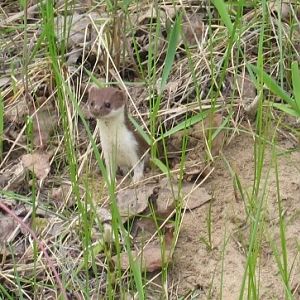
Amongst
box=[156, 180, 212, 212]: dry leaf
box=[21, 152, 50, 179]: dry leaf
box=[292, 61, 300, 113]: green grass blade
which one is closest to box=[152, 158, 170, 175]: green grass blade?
box=[156, 180, 212, 212]: dry leaf

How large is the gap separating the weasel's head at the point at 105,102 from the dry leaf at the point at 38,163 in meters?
0.28

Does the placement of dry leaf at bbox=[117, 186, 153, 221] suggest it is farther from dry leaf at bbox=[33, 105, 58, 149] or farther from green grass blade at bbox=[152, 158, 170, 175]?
dry leaf at bbox=[33, 105, 58, 149]

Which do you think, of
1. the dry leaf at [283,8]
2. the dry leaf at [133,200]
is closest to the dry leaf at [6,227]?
the dry leaf at [133,200]

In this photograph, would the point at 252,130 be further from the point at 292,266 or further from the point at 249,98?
the point at 292,266

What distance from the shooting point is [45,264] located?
339 centimetres

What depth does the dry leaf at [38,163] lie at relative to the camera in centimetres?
388

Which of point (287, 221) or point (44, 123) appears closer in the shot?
point (287, 221)

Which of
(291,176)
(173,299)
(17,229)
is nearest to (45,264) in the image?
(17,229)

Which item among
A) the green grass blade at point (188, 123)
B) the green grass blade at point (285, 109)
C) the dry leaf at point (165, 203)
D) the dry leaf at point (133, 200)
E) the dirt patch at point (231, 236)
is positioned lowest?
the dirt patch at point (231, 236)

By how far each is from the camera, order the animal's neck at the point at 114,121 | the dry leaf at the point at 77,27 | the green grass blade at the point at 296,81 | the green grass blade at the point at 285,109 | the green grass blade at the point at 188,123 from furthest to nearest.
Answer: the dry leaf at the point at 77,27 < the animal's neck at the point at 114,121 < the green grass blade at the point at 188,123 < the green grass blade at the point at 285,109 < the green grass blade at the point at 296,81

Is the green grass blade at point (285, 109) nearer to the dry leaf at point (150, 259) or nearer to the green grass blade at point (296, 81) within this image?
the green grass blade at point (296, 81)

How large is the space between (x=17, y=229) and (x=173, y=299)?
698 millimetres

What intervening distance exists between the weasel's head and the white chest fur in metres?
0.05

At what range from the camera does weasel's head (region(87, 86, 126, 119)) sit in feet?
12.7
